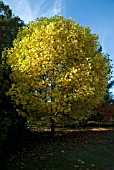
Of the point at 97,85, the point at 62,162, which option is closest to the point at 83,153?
the point at 62,162

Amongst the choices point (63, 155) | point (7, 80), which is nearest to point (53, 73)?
point (7, 80)

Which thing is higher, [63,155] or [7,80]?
[7,80]

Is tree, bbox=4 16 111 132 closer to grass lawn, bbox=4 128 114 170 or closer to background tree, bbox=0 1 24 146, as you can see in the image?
background tree, bbox=0 1 24 146

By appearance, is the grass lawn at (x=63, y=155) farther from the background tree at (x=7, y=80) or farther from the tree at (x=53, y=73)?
the tree at (x=53, y=73)

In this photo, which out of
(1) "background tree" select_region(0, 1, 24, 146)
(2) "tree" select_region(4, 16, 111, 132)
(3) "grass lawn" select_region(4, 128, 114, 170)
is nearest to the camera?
(3) "grass lawn" select_region(4, 128, 114, 170)

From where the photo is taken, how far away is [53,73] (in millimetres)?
19703

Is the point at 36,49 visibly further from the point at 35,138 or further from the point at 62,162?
the point at 62,162

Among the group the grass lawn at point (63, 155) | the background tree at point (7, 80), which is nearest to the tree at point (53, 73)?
the background tree at point (7, 80)

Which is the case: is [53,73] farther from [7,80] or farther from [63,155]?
[63,155]

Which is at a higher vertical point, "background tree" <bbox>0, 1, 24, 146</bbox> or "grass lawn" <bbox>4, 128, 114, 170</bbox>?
"background tree" <bbox>0, 1, 24, 146</bbox>

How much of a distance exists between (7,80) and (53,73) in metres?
4.02

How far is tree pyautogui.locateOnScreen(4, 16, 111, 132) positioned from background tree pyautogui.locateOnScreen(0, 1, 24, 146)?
52cm

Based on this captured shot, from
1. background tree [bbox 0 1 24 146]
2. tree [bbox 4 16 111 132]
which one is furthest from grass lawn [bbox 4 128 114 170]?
tree [bbox 4 16 111 132]

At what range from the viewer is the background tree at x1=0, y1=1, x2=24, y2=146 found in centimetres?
1457
